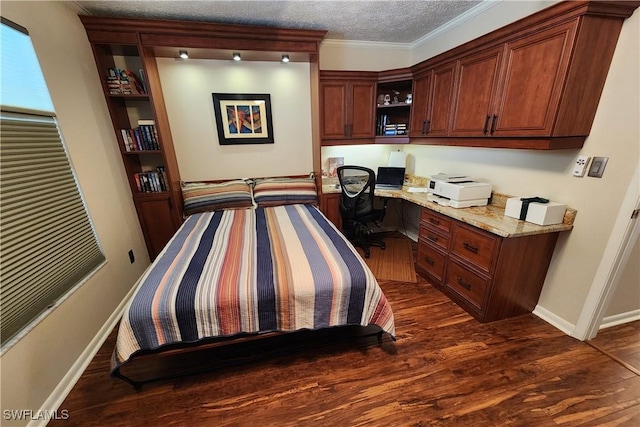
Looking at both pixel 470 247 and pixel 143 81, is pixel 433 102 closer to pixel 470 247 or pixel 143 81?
pixel 470 247

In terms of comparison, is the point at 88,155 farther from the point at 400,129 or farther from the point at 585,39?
the point at 585,39

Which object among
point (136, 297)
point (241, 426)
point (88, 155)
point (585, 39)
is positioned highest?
point (585, 39)

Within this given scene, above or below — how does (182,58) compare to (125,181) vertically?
above

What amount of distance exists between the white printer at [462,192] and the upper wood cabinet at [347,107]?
Answer: 4.12 feet

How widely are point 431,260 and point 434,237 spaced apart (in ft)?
0.85

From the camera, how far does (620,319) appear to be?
1938 millimetres

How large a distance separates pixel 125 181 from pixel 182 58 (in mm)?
1492

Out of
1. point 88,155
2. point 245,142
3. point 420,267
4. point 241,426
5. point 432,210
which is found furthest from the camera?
point 245,142

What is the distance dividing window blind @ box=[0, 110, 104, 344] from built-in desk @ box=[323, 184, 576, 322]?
2908 mm

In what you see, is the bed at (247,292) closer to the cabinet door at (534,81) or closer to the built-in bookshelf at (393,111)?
the cabinet door at (534,81)

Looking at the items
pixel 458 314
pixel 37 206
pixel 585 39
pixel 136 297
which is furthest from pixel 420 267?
pixel 37 206

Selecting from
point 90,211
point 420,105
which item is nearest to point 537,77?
point 420,105

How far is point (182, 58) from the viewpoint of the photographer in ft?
9.00

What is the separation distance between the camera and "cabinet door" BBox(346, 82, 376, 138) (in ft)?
10.2
